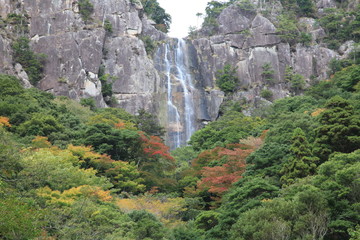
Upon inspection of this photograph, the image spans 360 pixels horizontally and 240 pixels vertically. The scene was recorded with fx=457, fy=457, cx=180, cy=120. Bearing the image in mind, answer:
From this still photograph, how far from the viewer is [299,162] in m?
19.5

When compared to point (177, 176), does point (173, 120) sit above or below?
above

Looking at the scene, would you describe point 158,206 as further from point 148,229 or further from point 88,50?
point 88,50

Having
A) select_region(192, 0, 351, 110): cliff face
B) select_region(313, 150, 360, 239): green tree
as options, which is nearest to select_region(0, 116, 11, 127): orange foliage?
select_region(313, 150, 360, 239): green tree

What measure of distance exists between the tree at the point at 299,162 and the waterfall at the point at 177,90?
2495 centimetres

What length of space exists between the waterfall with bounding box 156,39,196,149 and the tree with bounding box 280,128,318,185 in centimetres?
2495

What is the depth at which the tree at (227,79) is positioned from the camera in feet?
163

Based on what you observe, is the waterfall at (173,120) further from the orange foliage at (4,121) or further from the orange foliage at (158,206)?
the orange foliage at (158,206)

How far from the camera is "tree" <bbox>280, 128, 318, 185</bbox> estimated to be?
19.2 metres

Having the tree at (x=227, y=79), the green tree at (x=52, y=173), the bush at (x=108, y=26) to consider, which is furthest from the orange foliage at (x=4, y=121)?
the tree at (x=227, y=79)

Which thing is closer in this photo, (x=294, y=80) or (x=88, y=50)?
(x=88, y=50)

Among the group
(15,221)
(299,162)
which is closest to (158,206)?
(299,162)

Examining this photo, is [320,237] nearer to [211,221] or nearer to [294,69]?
[211,221]

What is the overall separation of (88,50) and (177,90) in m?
10.1

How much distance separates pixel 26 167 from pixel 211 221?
7.90 meters
